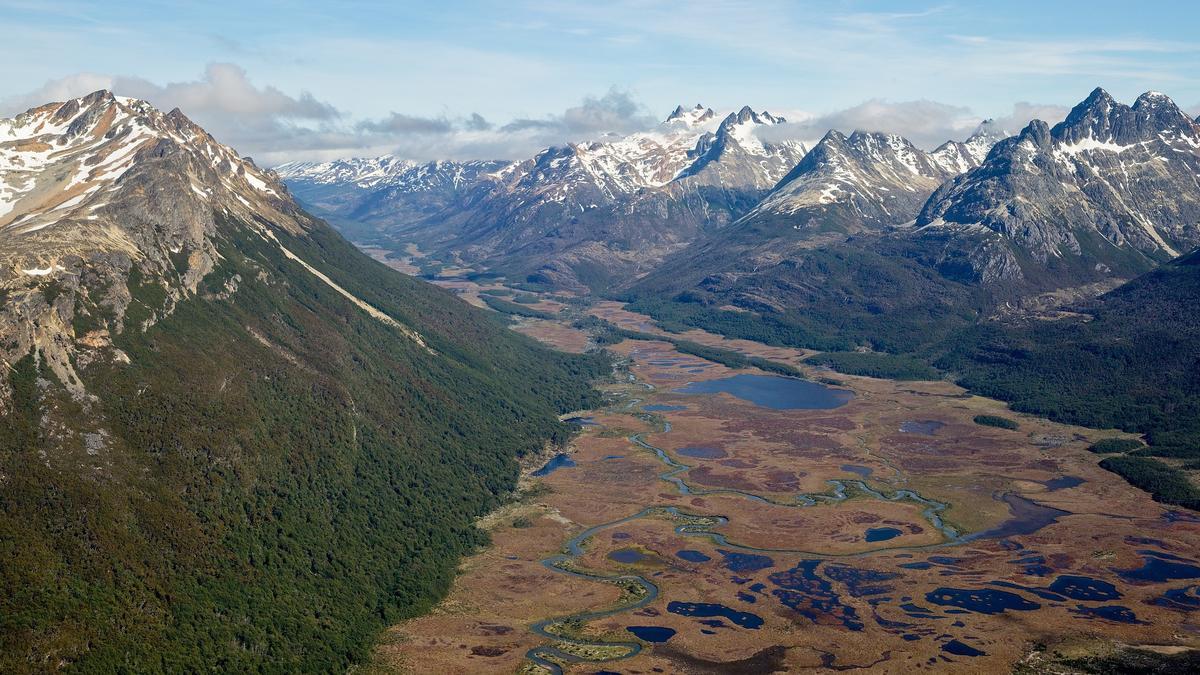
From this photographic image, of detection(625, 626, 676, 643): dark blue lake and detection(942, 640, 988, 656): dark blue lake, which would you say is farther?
detection(625, 626, 676, 643): dark blue lake

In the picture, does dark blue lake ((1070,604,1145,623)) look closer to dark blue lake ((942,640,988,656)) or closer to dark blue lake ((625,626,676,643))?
dark blue lake ((942,640,988,656))

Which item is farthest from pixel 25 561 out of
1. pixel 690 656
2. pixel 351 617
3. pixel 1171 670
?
pixel 1171 670

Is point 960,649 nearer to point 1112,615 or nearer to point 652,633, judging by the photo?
point 1112,615

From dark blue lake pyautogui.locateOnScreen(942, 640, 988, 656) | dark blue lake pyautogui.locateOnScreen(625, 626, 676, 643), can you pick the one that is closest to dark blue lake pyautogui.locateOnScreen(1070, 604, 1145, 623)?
dark blue lake pyautogui.locateOnScreen(942, 640, 988, 656)

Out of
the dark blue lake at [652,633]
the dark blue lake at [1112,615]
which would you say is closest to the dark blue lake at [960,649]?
the dark blue lake at [1112,615]

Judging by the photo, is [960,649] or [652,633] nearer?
[960,649]

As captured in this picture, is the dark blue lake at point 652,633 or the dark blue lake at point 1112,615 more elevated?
the dark blue lake at point 1112,615

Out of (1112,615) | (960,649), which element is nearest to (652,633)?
(960,649)

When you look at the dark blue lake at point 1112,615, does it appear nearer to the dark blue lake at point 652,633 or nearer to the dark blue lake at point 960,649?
the dark blue lake at point 960,649

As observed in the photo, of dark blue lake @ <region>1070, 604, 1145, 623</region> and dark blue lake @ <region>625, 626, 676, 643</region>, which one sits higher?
dark blue lake @ <region>1070, 604, 1145, 623</region>
